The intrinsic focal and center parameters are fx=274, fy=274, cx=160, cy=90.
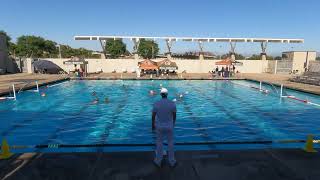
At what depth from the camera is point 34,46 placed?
88562 mm

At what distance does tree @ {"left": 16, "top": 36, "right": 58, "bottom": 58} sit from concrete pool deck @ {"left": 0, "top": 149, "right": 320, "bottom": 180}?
268 feet

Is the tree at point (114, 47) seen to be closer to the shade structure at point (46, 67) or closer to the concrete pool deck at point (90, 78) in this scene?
the shade structure at point (46, 67)

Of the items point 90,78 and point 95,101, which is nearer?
point 95,101

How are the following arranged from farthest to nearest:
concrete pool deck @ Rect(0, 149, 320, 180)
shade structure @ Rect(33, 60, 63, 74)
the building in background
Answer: the building in background → shade structure @ Rect(33, 60, 63, 74) → concrete pool deck @ Rect(0, 149, 320, 180)

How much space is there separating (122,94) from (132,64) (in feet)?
75.8

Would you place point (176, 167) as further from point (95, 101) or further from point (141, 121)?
point (95, 101)

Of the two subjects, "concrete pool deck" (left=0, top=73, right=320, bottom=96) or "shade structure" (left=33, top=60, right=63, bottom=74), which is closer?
"concrete pool deck" (left=0, top=73, right=320, bottom=96)

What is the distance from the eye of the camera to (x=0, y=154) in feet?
20.3

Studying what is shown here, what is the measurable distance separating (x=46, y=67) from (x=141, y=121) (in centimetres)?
3037

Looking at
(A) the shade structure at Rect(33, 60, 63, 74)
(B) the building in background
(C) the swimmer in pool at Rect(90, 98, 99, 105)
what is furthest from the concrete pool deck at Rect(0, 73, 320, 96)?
(B) the building in background

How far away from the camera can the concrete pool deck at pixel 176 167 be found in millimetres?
5234

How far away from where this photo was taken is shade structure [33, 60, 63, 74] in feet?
124

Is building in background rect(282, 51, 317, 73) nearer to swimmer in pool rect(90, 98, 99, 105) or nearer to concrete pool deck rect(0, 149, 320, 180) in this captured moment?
swimmer in pool rect(90, 98, 99, 105)

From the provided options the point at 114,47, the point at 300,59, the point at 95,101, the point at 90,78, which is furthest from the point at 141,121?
the point at 114,47
